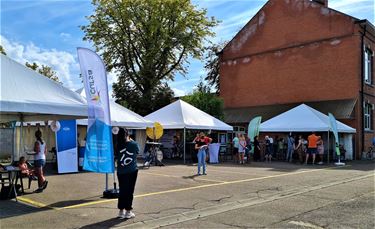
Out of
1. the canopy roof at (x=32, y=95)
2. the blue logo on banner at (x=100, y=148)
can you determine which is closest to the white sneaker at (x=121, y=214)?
the blue logo on banner at (x=100, y=148)

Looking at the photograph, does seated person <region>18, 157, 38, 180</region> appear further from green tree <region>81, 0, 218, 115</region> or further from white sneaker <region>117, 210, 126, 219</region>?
green tree <region>81, 0, 218, 115</region>

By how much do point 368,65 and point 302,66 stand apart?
4896 millimetres

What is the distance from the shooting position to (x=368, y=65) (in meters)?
30.3

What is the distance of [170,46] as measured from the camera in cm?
3619

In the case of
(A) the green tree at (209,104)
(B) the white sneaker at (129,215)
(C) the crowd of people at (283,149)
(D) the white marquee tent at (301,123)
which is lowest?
(B) the white sneaker at (129,215)

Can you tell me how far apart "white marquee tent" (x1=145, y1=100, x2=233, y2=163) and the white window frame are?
12.9 meters

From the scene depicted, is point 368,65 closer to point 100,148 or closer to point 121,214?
point 100,148

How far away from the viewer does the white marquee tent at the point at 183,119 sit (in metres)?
21.5

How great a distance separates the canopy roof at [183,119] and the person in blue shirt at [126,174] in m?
13.1

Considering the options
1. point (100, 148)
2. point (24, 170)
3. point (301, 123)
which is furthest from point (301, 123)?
point (24, 170)

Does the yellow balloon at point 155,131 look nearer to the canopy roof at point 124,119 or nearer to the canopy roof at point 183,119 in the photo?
the canopy roof at point 183,119

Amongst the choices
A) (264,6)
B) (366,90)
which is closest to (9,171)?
(366,90)

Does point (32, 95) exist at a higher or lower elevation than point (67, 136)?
higher

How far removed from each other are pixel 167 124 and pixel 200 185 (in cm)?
970
